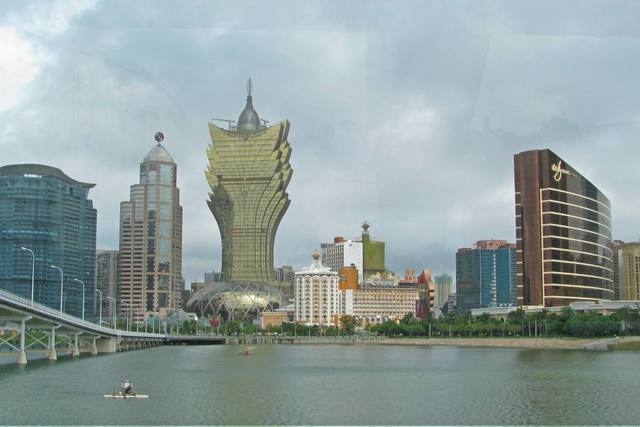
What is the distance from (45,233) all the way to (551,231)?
5490 centimetres

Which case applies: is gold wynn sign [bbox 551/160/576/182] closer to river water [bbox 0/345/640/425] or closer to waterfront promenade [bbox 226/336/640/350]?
waterfront promenade [bbox 226/336/640/350]

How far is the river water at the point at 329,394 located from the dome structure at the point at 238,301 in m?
80.6

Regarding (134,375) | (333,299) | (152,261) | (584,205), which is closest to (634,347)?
(584,205)

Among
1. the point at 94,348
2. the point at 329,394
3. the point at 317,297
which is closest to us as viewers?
the point at 329,394

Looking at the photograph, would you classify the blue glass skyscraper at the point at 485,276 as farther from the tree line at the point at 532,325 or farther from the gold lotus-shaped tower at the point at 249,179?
the tree line at the point at 532,325

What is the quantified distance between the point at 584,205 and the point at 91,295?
62501 millimetres

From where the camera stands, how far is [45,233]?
103 meters

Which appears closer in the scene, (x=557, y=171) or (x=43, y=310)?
(x=43, y=310)

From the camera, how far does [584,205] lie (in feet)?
295

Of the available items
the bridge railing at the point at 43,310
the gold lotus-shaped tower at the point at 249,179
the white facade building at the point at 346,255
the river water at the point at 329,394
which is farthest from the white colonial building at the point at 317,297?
the river water at the point at 329,394

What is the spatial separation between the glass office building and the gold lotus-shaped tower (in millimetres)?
18902

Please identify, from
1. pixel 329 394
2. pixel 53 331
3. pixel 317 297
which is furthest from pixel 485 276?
pixel 329 394

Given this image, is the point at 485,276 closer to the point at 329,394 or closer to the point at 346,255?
the point at 346,255

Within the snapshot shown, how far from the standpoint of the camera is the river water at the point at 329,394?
2312 centimetres
